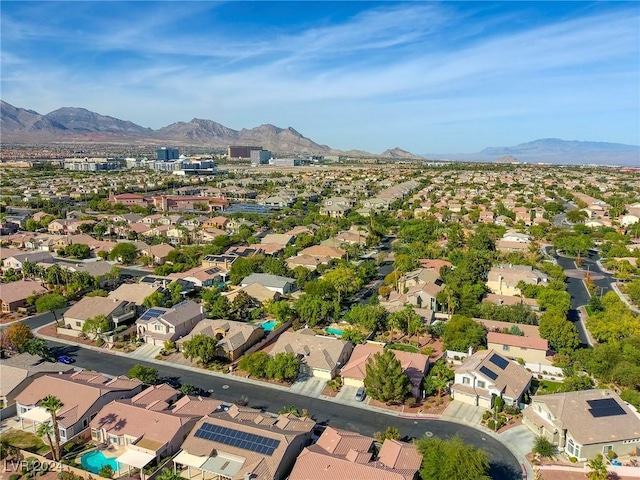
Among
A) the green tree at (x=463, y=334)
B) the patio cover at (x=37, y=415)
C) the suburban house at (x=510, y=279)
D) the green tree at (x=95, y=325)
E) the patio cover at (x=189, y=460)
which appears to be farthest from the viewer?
the suburban house at (x=510, y=279)

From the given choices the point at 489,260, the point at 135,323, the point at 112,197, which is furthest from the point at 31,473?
the point at 112,197

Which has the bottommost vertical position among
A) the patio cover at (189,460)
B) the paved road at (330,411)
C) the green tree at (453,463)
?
the paved road at (330,411)

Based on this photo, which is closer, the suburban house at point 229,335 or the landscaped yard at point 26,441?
the landscaped yard at point 26,441

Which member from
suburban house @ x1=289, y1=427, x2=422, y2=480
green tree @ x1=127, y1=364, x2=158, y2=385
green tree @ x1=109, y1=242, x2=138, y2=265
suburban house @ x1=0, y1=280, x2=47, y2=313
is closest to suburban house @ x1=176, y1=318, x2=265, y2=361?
green tree @ x1=127, y1=364, x2=158, y2=385

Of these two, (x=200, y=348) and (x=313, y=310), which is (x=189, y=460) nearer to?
(x=200, y=348)

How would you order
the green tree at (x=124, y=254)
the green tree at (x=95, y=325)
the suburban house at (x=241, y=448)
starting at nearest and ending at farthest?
the suburban house at (x=241, y=448)
the green tree at (x=95, y=325)
the green tree at (x=124, y=254)

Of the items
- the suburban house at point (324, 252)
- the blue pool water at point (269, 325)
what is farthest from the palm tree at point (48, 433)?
the suburban house at point (324, 252)

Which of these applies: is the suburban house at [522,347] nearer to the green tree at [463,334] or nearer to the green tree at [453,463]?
the green tree at [463,334]

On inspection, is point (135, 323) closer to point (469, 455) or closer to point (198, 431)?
point (198, 431)

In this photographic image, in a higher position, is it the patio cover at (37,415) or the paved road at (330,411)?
the patio cover at (37,415)
